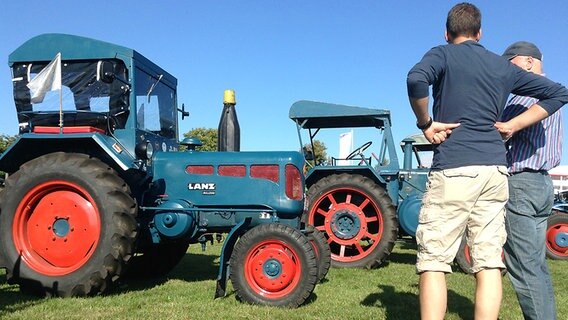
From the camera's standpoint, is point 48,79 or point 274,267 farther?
point 48,79

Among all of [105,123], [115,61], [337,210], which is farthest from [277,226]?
[337,210]

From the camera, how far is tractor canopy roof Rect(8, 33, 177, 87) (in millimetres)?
4953

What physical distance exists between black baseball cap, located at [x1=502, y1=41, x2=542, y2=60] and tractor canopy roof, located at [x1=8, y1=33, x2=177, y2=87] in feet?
11.5

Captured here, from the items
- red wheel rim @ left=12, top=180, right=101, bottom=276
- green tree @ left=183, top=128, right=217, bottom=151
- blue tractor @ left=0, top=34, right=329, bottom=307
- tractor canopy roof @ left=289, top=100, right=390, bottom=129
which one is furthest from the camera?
green tree @ left=183, top=128, right=217, bottom=151

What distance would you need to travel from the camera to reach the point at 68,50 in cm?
497

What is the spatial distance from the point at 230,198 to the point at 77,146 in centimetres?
155

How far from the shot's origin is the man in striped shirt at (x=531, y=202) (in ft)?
8.98

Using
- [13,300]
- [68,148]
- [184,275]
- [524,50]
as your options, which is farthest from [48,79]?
[524,50]

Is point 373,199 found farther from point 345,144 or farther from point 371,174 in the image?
point 345,144

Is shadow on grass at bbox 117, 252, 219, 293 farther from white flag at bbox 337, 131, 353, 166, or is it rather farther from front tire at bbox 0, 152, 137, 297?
white flag at bbox 337, 131, 353, 166

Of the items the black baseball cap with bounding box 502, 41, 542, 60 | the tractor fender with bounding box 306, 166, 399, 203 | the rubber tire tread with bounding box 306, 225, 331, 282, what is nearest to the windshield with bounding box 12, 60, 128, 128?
the rubber tire tread with bounding box 306, 225, 331, 282

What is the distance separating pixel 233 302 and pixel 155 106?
2431 millimetres

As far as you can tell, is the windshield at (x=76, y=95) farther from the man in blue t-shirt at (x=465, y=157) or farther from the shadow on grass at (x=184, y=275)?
the man in blue t-shirt at (x=465, y=157)

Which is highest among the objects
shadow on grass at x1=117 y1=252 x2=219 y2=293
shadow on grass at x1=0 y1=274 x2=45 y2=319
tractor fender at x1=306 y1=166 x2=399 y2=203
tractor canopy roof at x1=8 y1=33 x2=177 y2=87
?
tractor canopy roof at x1=8 y1=33 x2=177 y2=87
